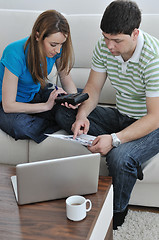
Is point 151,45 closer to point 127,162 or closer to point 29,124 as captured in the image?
point 127,162

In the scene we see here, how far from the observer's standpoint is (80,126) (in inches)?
70.1

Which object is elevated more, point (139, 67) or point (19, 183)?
point (139, 67)

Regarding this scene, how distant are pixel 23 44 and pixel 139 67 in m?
0.64

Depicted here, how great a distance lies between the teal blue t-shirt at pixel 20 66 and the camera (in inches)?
72.5

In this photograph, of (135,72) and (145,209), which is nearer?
(135,72)

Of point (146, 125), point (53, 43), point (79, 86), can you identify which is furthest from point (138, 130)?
point (79, 86)

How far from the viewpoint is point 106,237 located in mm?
1376

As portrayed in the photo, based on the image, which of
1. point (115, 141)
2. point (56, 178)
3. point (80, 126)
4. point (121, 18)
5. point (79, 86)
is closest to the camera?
point (56, 178)

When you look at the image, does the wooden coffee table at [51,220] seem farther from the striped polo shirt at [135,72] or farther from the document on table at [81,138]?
the striped polo shirt at [135,72]

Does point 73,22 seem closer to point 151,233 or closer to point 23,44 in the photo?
point 23,44

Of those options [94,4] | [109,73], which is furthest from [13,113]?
[94,4]

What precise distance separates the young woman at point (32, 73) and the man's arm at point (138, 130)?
350 millimetres

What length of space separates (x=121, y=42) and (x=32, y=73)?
0.53 meters

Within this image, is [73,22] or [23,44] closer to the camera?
[23,44]
